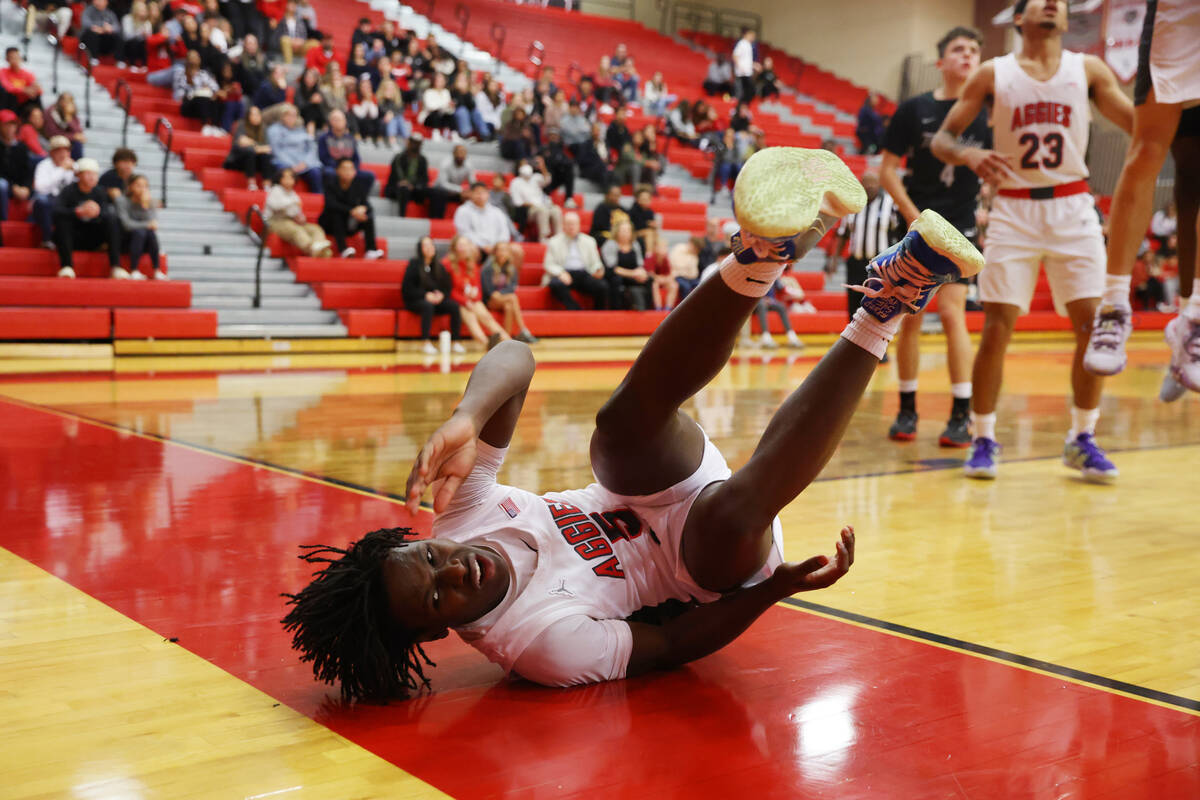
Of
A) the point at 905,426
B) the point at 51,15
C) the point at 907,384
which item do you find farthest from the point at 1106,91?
the point at 51,15

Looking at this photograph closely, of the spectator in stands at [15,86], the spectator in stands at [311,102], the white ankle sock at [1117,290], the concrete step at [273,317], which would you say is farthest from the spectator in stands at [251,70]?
the white ankle sock at [1117,290]

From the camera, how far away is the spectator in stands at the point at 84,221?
9.68 metres

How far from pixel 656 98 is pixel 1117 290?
16502 millimetres

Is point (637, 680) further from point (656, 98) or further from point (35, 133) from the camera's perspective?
point (656, 98)

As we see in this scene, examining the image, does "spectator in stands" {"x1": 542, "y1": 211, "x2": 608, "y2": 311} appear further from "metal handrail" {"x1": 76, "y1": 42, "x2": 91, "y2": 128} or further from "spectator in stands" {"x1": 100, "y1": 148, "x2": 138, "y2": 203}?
"metal handrail" {"x1": 76, "y1": 42, "x2": 91, "y2": 128}

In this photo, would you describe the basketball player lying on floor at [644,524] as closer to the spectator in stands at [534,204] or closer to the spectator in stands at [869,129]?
the spectator in stands at [534,204]

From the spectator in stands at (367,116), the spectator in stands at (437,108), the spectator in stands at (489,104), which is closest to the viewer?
the spectator in stands at (367,116)

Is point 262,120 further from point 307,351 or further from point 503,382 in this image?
point 503,382

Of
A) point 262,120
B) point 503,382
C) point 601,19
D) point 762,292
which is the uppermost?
point 601,19

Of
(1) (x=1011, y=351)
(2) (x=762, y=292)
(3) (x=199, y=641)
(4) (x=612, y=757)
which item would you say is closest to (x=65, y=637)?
(3) (x=199, y=641)

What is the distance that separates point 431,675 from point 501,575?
12.9 inches

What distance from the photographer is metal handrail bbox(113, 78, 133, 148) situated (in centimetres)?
1156

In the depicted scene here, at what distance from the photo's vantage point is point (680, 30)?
24578mm

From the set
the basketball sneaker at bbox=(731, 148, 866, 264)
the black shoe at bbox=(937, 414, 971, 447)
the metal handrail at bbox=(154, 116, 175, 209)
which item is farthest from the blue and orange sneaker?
the metal handrail at bbox=(154, 116, 175, 209)
